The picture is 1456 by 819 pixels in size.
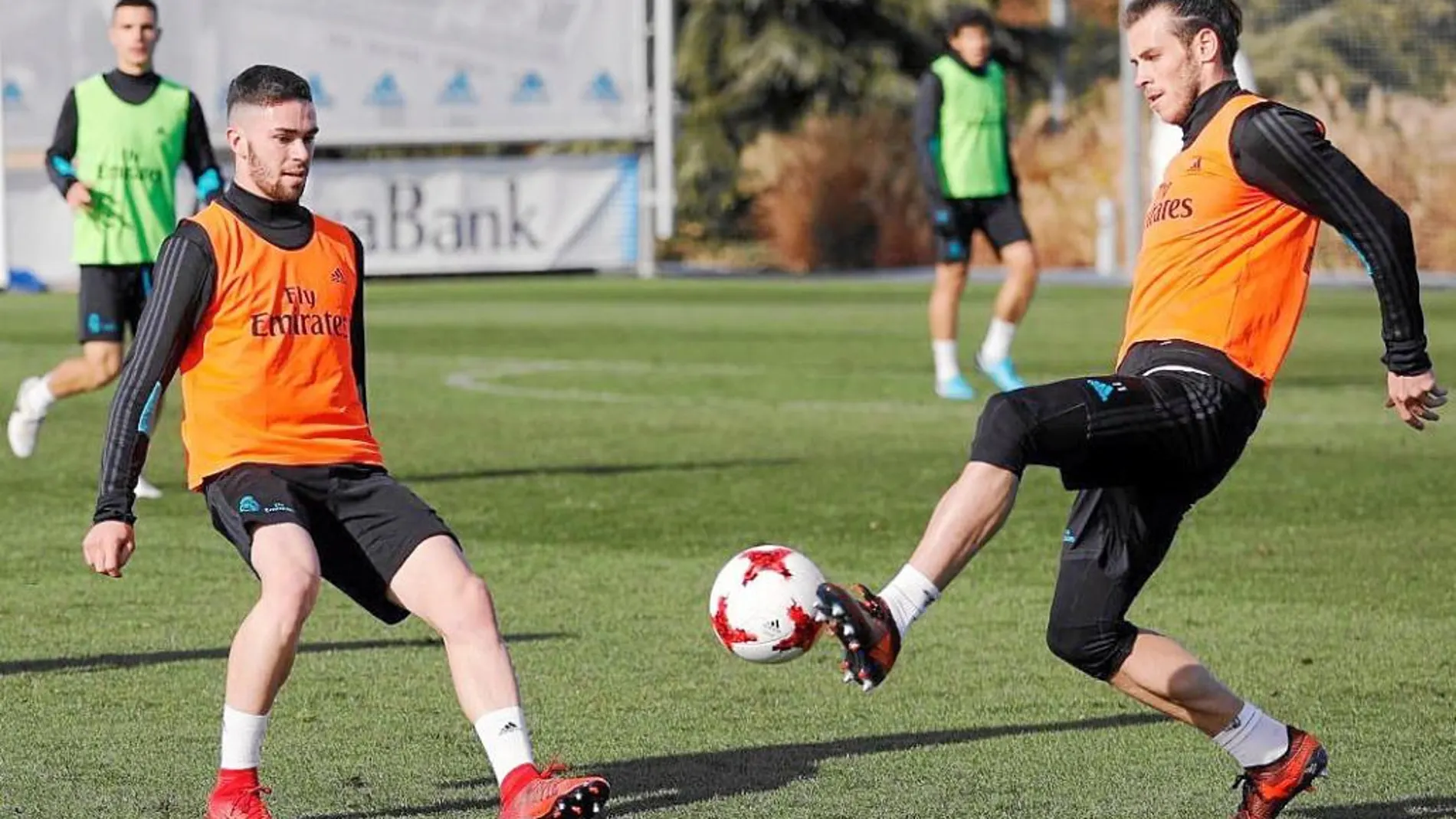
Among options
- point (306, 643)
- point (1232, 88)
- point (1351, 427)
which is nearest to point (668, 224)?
point (1351, 427)

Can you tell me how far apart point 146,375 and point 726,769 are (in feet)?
5.66

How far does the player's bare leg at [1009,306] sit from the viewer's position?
16.2 metres

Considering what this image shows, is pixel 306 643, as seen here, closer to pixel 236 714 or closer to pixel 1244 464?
pixel 236 714

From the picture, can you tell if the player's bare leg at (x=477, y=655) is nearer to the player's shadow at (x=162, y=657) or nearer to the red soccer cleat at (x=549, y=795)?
the red soccer cleat at (x=549, y=795)

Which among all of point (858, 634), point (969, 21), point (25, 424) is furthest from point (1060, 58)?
point (858, 634)

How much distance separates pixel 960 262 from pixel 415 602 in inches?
437

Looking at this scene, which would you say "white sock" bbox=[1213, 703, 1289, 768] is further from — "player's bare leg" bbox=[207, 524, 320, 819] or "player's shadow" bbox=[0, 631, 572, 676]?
"player's shadow" bbox=[0, 631, 572, 676]

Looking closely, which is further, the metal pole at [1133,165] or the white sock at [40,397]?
the metal pole at [1133,165]

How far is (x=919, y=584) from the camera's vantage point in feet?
17.0

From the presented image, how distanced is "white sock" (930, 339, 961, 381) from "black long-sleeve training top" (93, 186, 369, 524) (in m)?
10.9

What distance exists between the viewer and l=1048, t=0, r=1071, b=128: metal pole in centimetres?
4679

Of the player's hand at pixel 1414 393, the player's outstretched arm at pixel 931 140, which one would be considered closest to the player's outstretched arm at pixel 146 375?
the player's hand at pixel 1414 393

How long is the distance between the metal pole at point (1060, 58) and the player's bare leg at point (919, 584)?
132 feet

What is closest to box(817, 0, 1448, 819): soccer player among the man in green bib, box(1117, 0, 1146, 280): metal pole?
the man in green bib
